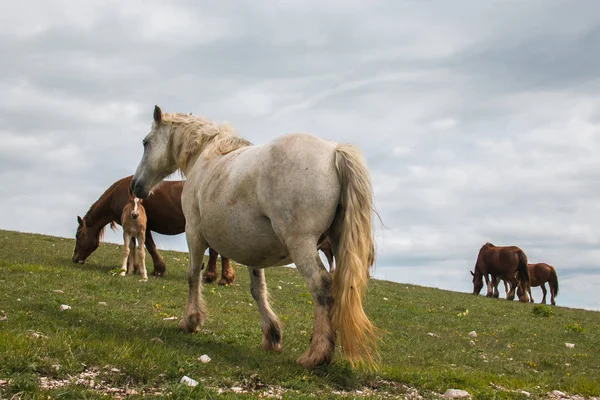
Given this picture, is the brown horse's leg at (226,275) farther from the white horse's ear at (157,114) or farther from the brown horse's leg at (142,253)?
the white horse's ear at (157,114)

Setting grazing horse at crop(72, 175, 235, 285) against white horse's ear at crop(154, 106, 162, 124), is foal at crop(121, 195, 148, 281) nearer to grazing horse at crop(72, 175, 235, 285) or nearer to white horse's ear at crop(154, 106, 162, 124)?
grazing horse at crop(72, 175, 235, 285)

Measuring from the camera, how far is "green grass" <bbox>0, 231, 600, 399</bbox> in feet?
18.6

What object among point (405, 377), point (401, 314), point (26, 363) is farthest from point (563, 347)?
point (26, 363)

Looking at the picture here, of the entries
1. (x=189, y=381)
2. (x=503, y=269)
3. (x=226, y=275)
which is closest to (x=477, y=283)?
(x=503, y=269)

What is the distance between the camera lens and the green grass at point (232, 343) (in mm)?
5668

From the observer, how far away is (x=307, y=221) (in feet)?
21.4

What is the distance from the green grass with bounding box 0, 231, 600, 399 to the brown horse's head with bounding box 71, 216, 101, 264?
0.51 m

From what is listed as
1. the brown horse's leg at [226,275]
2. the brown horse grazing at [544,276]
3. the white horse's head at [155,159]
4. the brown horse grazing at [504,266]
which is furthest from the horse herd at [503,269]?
the white horse's head at [155,159]

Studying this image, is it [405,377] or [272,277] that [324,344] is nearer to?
[405,377]

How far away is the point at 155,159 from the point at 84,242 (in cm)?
968

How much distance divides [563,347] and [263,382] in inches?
396

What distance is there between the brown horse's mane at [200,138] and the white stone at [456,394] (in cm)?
423

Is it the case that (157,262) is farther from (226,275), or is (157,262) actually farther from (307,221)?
(307,221)

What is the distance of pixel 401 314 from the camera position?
51.8 ft
